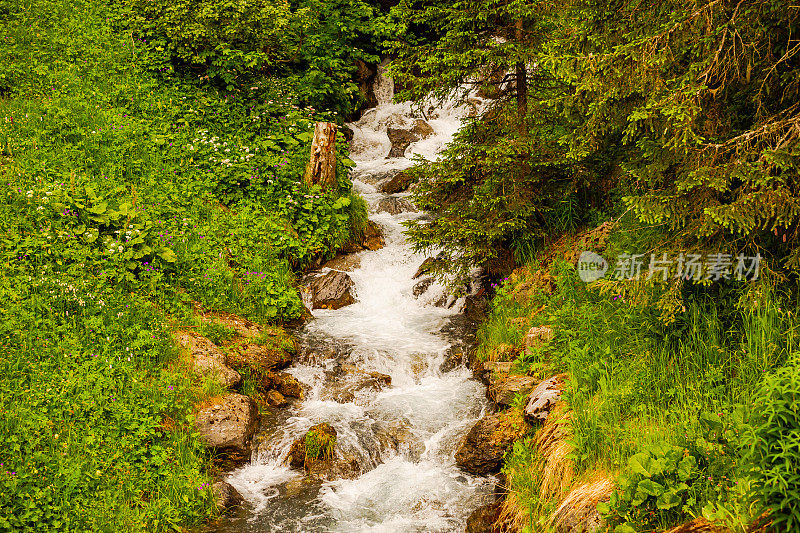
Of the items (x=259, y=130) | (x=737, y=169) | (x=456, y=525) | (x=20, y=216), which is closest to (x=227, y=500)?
(x=456, y=525)

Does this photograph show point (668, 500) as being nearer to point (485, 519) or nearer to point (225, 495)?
point (485, 519)

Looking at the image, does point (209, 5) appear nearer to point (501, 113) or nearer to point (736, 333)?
point (501, 113)

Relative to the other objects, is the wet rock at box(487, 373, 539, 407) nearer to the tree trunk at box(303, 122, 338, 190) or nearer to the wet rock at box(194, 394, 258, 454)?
the wet rock at box(194, 394, 258, 454)

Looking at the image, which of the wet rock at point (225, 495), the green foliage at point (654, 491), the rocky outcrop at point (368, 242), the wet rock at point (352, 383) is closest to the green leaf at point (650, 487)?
the green foliage at point (654, 491)

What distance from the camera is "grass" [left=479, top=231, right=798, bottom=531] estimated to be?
3.71m

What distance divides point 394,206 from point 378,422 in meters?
7.09

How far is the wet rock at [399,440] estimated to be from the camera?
296 inches

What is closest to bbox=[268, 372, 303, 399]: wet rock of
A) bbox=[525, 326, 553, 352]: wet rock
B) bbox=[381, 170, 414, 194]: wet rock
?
bbox=[525, 326, 553, 352]: wet rock

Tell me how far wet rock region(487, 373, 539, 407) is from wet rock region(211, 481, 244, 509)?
3313mm

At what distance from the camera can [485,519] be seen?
600 centimetres

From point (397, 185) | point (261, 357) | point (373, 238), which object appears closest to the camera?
point (261, 357)

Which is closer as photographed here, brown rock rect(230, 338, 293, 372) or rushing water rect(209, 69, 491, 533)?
rushing water rect(209, 69, 491, 533)

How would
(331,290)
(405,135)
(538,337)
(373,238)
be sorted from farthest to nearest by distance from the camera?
(405,135) → (373,238) → (331,290) → (538,337)

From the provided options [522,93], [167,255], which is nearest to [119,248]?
[167,255]
